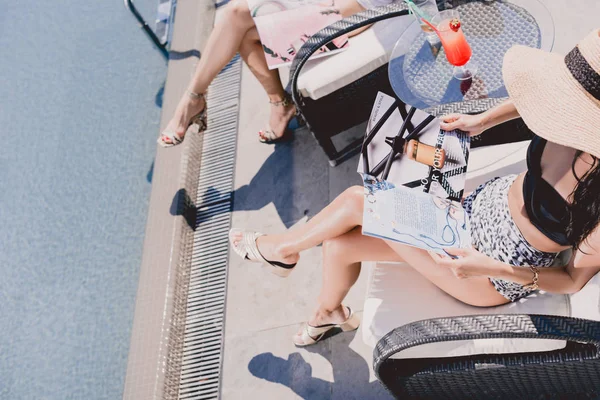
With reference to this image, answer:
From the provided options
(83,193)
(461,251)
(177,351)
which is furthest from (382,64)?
(83,193)

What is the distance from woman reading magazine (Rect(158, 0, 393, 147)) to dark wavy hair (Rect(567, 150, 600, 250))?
153cm

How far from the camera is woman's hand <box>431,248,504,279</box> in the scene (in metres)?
1.77

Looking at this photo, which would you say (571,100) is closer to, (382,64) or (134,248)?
(382,64)

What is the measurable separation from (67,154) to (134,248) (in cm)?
105

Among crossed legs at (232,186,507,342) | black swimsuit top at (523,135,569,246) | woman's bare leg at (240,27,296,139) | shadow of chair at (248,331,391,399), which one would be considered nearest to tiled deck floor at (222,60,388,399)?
shadow of chair at (248,331,391,399)

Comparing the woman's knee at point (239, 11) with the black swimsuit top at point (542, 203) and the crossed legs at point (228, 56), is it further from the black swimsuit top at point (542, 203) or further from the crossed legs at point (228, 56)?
the black swimsuit top at point (542, 203)

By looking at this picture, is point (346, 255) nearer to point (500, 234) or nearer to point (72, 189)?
point (500, 234)

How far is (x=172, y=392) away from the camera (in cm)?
268

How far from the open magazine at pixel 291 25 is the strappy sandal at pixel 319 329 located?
127 centimetres

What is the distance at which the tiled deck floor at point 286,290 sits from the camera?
2535 millimetres

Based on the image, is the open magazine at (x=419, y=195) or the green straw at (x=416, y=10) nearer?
the open magazine at (x=419, y=195)

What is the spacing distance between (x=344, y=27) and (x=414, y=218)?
988mm

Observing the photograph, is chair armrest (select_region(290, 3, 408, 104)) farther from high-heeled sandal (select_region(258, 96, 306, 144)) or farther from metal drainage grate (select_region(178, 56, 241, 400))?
metal drainage grate (select_region(178, 56, 241, 400))

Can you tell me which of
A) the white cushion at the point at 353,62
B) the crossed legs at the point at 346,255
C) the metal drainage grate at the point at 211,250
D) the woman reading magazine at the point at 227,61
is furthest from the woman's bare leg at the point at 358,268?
the woman reading magazine at the point at 227,61
